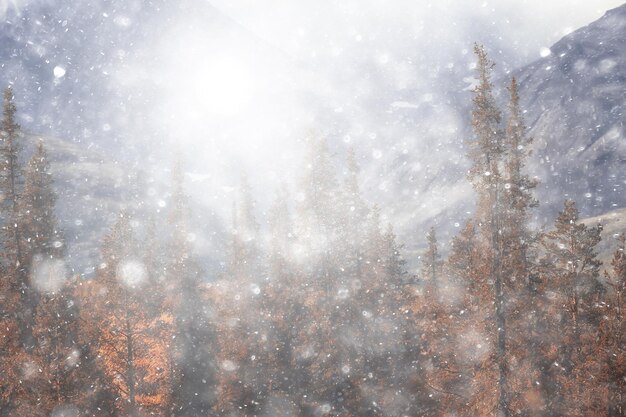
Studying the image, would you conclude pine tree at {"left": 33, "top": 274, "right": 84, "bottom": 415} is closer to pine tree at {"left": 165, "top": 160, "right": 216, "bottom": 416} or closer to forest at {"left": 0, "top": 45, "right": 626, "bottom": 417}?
forest at {"left": 0, "top": 45, "right": 626, "bottom": 417}

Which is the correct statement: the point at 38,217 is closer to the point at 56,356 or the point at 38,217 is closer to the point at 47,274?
the point at 47,274

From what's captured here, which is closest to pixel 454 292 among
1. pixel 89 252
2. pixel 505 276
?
pixel 505 276

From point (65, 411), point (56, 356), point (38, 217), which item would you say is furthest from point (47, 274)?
point (65, 411)

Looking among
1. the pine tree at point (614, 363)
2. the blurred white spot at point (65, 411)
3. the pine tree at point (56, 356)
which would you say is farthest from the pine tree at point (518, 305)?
the pine tree at point (56, 356)

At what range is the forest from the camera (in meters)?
16.5

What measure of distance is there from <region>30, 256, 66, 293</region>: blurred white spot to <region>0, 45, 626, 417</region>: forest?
4.7 inches

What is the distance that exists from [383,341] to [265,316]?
9212 mm

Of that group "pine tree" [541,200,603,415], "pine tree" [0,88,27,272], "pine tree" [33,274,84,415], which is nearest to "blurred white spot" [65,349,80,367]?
"pine tree" [33,274,84,415]

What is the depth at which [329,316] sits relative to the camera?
3062 cm

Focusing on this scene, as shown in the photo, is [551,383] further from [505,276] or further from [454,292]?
[454,292]

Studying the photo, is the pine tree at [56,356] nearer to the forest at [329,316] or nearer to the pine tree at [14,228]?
the forest at [329,316]

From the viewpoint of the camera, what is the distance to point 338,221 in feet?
102

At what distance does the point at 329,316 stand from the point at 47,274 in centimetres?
1774

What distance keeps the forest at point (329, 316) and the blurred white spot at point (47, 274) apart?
120 mm
